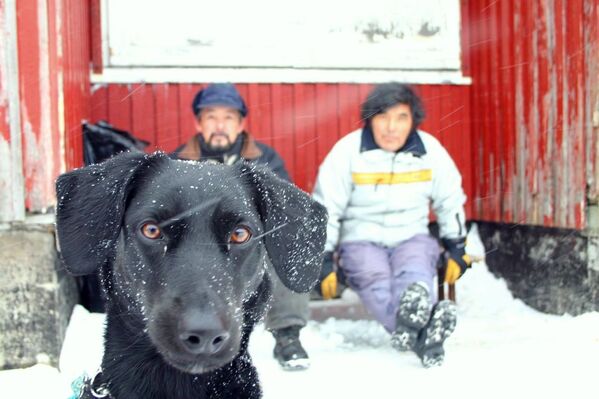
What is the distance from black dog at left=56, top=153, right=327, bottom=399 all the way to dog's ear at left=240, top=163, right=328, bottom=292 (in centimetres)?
1

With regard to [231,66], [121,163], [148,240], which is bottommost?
[148,240]

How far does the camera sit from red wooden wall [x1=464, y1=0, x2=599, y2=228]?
15.3 ft

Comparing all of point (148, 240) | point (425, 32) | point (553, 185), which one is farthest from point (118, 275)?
point (425, 32)

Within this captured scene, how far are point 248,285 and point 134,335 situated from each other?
366 mm

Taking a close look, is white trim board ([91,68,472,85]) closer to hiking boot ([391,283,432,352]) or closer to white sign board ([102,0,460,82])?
white sign board ([102,0,460,82])

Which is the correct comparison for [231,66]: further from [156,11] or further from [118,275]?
[118,275]

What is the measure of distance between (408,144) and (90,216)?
3.02m

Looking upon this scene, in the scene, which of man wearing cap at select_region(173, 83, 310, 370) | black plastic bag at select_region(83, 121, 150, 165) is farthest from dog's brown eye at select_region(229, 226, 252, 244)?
black plastic bag at select_region(83, 121, 150, 165)

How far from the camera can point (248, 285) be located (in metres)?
1.91

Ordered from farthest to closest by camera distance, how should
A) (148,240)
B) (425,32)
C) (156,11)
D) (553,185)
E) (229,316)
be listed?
(425,32) < (156,11) < (553,185) < (148,240) < (229,316)

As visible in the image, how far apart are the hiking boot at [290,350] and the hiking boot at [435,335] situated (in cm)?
69

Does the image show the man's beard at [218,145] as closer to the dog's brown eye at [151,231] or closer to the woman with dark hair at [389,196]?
the woman with dark hair at [389,196]

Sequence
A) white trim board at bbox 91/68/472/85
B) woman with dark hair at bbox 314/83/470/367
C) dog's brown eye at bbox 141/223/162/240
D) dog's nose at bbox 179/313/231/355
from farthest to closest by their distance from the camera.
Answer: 1. white trim board at bbox 91/68/472/85
2. woman with dark hair at bbox 314/83/470/367
3. dog's brown eye at bbox 141/223/162/240
4. dog's nose at bbox 179/313/231/355

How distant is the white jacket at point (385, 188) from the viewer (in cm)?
446
